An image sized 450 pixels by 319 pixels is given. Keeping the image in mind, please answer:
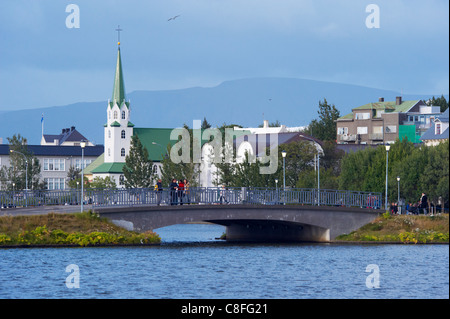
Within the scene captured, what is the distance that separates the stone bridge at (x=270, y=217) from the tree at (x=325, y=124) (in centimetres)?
10767

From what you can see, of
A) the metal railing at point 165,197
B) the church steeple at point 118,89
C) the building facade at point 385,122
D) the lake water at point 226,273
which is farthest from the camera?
the church steeple at point 118,89

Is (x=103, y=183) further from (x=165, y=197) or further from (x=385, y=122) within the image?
(x=165, y=197)

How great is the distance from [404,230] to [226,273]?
24021 mm

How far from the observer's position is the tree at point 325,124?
7352 inches

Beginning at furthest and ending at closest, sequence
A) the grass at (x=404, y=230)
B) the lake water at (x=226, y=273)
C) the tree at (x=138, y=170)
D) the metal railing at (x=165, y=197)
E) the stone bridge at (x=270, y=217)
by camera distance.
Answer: the tree at (x=138, y=170) < the grass at (x=404, y=230) < the metal railing at (x=165, y=197) < the stone bridge at (x=270, y=217) < the lake water at (x=226, y=273)

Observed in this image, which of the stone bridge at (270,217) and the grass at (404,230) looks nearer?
the stone bridge at (270,217)

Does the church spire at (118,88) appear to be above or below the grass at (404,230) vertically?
above

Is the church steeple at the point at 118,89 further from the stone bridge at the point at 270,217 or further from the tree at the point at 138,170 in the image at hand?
the stone bridge at the point at 270,217

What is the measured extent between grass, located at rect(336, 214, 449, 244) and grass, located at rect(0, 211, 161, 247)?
16324 mm

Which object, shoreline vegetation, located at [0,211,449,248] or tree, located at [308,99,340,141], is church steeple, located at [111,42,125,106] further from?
shoreline vegetation, located at [0,211,449,248]

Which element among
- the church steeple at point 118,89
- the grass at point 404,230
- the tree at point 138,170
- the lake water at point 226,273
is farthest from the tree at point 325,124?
the lake water at point 226,273

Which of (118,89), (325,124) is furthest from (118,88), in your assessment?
(325,124)

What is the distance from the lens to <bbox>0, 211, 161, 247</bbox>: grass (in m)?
60.1
